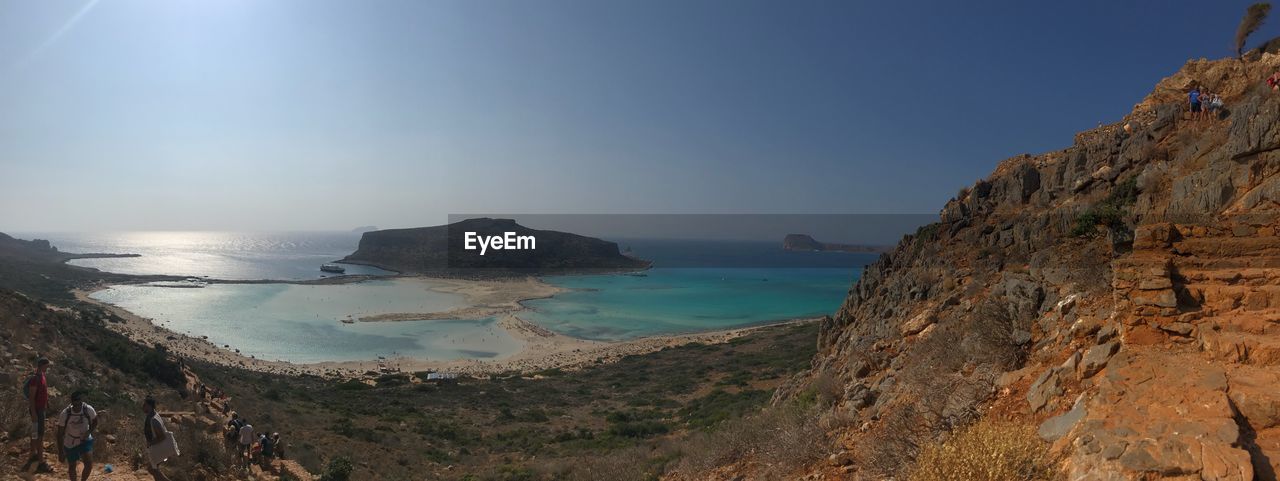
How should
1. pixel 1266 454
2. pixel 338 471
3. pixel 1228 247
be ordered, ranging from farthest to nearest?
1. pixel 338 471
2. pixel 1228 247
3. pixel 1266 454

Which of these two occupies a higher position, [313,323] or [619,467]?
[619,467]

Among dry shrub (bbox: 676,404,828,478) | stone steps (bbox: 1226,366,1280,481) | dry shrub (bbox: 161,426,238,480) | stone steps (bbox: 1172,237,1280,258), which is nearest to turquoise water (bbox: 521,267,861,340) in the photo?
dry shrub (bbox: 161,426,238,480)

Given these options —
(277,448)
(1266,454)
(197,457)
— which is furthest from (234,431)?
(1266,454)

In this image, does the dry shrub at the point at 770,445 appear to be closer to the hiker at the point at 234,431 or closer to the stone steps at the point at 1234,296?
the stone steps at the point at 1234,296

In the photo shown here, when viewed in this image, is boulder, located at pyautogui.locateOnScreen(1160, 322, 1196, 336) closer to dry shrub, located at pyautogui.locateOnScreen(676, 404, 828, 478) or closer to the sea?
dry shrub, located at pyautogui.locateOnScreen(676, 404, 828, 478)

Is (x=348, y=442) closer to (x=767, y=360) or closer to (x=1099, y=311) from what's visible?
(x=1099, y=311)

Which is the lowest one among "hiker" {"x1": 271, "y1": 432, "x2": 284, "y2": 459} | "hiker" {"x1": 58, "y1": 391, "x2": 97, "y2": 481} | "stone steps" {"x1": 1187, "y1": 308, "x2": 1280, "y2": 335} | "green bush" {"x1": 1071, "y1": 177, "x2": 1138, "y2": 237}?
"hiker" {"x1": 271, "y1": 432, "x2": 284, "y2": 459}

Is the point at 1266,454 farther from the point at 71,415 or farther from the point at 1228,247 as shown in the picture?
the point at 71,415
